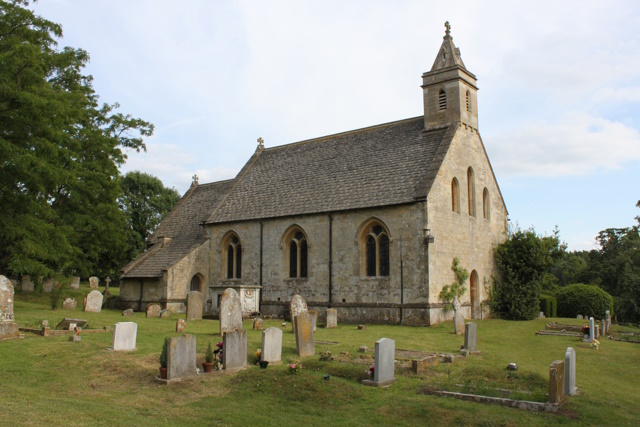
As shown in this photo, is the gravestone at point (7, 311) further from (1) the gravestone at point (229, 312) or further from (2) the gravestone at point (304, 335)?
(2) the gravestone at point (304, 335)

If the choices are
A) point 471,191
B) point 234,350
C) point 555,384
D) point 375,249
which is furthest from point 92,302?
point 555,384

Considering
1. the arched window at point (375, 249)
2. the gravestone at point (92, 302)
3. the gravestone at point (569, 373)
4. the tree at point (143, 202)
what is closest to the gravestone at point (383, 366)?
the gravestone at point (569, 373)

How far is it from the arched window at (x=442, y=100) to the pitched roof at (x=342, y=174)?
4.58ft

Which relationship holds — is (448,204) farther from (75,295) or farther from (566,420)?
(75,295)

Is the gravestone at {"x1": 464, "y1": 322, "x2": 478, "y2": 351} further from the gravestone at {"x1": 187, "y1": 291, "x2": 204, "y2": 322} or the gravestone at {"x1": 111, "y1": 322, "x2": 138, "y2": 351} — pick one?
the gravestone at {"x1": 187, "y1": 291, "x2": 204, "y2": 322}

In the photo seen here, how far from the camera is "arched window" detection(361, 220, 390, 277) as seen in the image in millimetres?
26312

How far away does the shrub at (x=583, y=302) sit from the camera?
1324 inches

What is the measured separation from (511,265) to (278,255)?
13513 millimetres

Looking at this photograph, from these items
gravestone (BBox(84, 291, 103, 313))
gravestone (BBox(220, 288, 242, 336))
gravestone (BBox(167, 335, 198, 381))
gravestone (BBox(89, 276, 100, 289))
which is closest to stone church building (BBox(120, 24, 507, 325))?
gravestone (BBox(84, 291, 103, 313))

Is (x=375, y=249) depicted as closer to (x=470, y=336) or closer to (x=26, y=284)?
(x=470, y=336)

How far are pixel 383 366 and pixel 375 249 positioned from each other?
14317 mm

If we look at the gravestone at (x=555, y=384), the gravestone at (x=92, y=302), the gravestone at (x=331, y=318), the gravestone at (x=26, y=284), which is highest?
the gravestone at (x=26, y=284)

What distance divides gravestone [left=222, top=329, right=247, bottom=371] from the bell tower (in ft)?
62.5

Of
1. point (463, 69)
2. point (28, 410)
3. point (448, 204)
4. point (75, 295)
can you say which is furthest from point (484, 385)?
point (75, 295)
